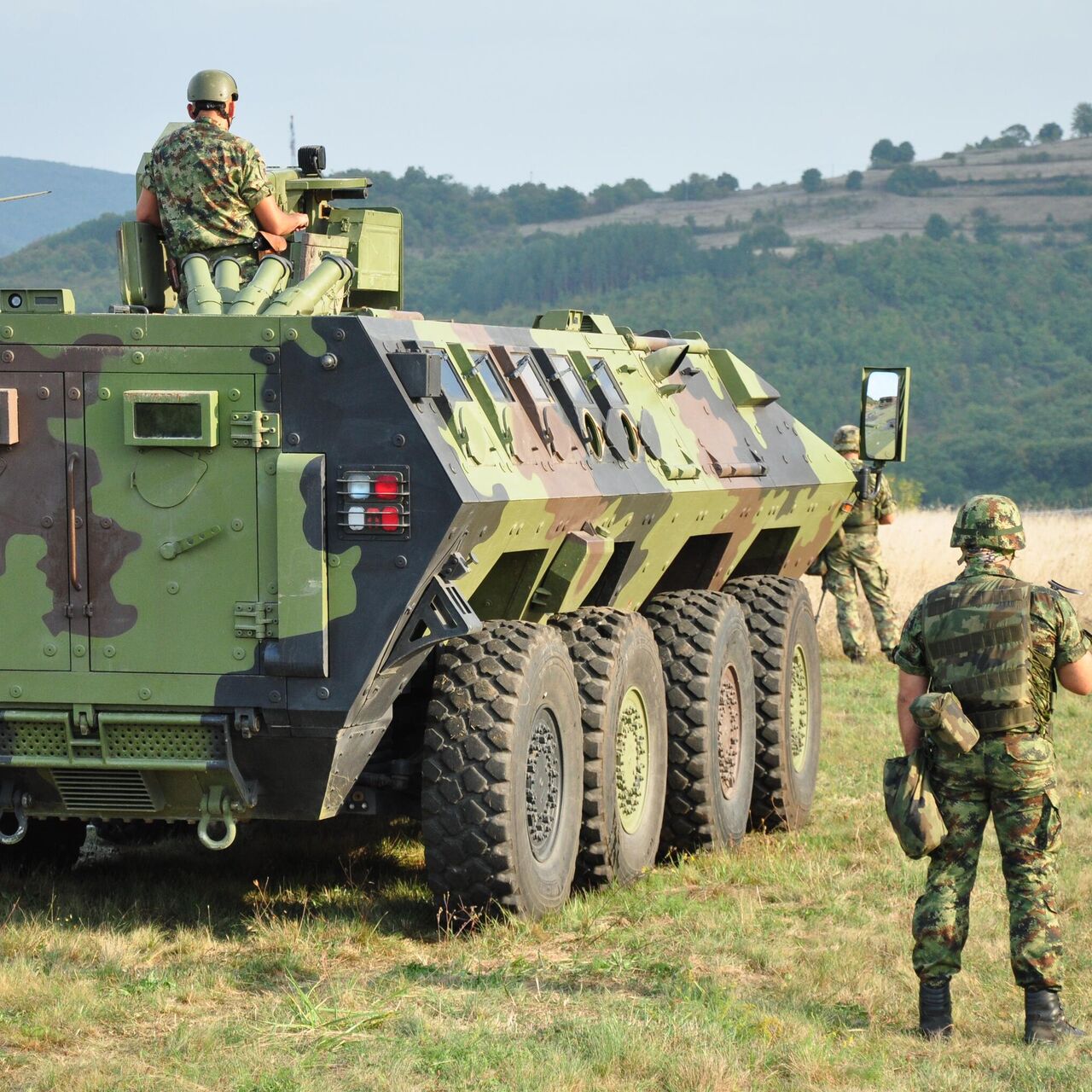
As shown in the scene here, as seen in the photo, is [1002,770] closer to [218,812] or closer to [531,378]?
[218,812]

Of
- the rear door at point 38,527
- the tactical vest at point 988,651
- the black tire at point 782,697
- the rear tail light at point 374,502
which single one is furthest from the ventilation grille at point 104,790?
the black tire at point 782,697

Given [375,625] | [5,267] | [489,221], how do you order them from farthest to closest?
[489,221]
[5,267]
[375,625]

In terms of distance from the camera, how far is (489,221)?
108875 mm

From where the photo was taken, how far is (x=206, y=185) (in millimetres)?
8180

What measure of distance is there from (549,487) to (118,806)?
1.94 meters

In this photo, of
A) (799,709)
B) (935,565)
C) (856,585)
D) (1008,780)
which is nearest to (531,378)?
(1008,780)

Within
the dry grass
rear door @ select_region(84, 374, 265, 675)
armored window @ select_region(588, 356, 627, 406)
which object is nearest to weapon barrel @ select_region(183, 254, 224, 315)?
rear door @ select_region(84, 374, 265, 675)

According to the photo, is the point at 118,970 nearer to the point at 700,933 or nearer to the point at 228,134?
the point at 700,933

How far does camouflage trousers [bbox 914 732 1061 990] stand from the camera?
634 cm

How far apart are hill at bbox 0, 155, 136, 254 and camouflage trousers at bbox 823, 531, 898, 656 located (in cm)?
15321

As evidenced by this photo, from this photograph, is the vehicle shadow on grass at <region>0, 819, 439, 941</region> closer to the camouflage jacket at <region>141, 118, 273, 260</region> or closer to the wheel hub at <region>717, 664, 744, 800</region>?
the wheel hub at <region>717, 664, 744, 800</region>

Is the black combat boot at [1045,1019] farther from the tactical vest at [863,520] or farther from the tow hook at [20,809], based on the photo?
the tactical vest at [863,520]

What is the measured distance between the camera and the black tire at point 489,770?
24.2 ft

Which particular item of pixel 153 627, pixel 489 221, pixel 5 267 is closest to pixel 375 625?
pixel 153 627
